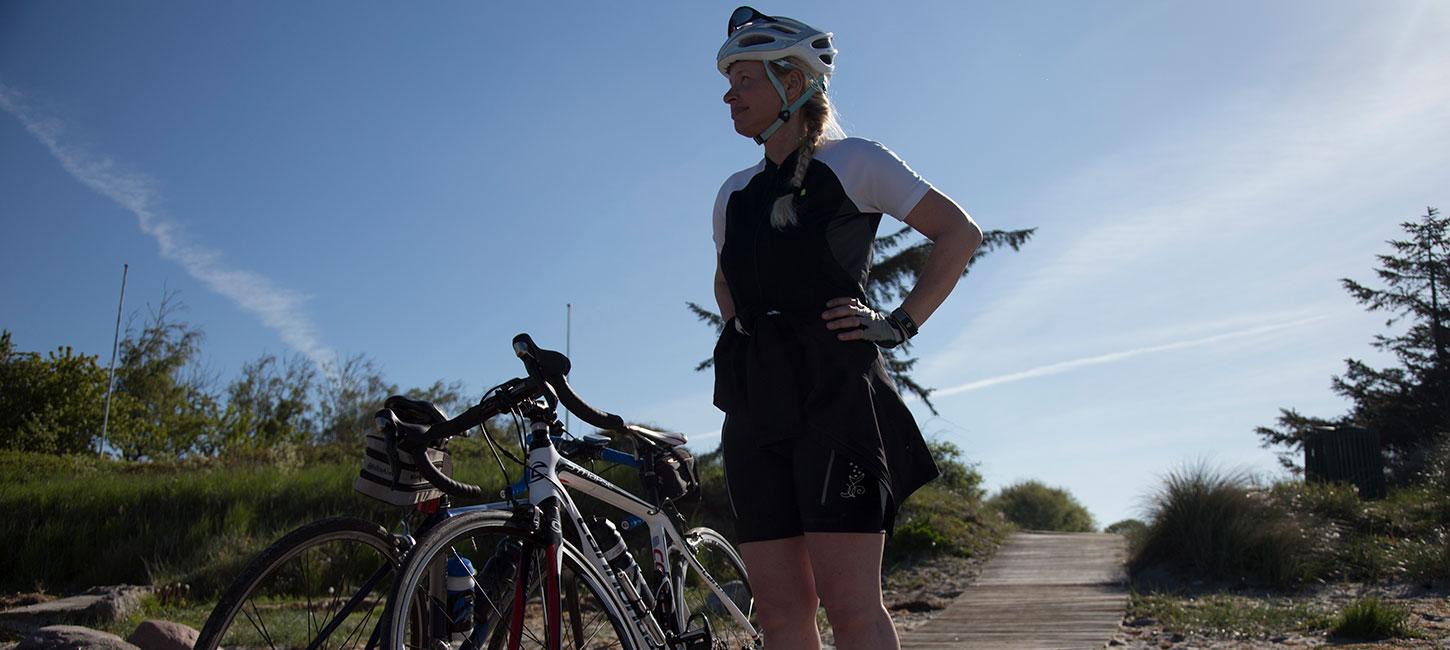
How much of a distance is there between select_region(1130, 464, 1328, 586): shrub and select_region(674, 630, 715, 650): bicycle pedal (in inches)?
274

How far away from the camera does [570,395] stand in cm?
252

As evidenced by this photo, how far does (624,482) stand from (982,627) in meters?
4.81

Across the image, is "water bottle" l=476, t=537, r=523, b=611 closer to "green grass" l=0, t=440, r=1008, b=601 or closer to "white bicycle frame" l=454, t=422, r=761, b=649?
"white bicycle frame" l=454, t=422, r=761, b=649

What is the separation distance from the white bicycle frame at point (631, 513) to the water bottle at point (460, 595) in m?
0.13

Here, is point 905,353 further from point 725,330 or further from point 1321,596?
point 725,330

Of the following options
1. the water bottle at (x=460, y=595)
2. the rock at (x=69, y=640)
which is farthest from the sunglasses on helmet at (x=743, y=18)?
the rock at (x=69, y=640)

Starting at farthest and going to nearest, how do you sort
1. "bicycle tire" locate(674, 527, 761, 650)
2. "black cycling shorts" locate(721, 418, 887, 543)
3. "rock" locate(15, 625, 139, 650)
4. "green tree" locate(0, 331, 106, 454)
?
"green tree" locate(0, 331, 106, 454)
"rock" locate(15, 625, 139, 650)
"bicycle tire" locate(674, 527, 761, 650)
"black cycling shorts" locate(721, 418, 887, 543)

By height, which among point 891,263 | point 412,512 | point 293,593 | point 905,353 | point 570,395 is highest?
point 891,263

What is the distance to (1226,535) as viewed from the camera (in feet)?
28.6

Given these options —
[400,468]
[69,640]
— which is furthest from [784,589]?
[69,640]

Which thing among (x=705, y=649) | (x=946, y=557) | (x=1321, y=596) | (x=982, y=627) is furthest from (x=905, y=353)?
(x=705, y=649)

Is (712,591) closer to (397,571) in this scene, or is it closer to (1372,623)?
(397,571)

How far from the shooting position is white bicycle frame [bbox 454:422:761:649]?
2.50 metres

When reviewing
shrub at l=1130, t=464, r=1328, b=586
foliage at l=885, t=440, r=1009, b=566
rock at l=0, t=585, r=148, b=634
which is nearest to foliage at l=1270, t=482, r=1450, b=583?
shrub at l=1130, t=464, r=1328, b=586
